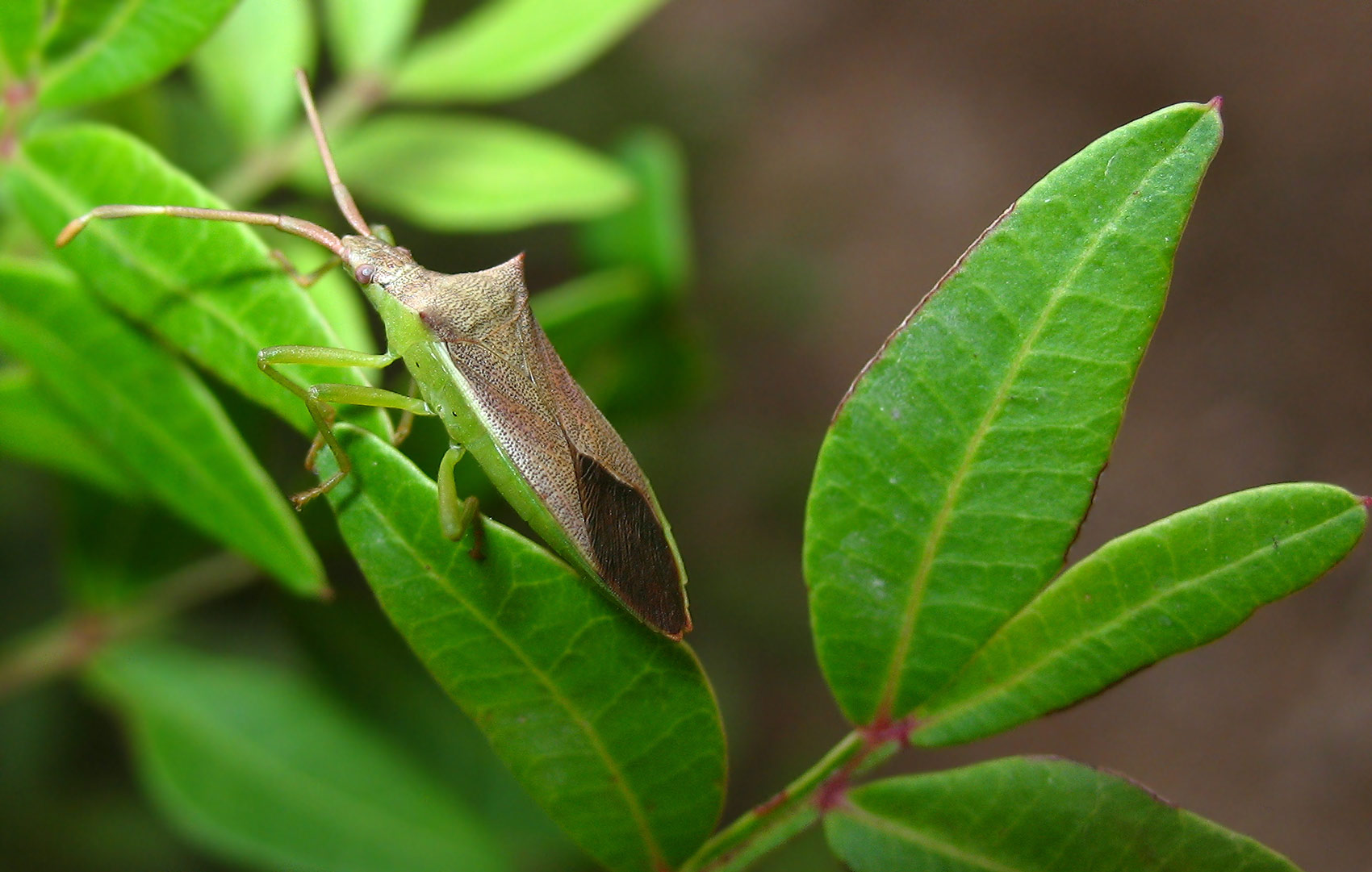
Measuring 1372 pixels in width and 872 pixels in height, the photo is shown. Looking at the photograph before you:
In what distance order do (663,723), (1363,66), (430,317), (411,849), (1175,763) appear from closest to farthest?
(663,723) → (430,317) → (411,849) → (1175,763) → (1363,66)

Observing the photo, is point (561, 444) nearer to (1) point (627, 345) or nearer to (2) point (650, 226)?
(1) point (627, 345)

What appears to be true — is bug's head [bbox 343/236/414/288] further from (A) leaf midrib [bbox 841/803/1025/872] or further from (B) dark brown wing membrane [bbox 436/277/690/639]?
(A) leaf midrib [bbox 841/803/1025/872]

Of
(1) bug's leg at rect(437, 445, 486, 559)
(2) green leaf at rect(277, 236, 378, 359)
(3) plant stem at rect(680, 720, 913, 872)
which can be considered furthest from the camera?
(2) green leaf at rect(277, 236, 378, 359)

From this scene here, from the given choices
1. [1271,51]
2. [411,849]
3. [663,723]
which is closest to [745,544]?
[411,849]

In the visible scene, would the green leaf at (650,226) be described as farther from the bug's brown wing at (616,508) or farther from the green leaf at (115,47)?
the green leaf at (115,47)

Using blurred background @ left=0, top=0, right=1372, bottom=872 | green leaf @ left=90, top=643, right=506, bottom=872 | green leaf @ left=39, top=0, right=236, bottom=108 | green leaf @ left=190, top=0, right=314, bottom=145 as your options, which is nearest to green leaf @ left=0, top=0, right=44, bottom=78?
green leaf @ left=39, top=0, right=236, bottom=108

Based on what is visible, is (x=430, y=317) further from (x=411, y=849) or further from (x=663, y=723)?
(x=411, y=849)

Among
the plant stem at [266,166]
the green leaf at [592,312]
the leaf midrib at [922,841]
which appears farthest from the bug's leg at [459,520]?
the plant stem at [266,166]
